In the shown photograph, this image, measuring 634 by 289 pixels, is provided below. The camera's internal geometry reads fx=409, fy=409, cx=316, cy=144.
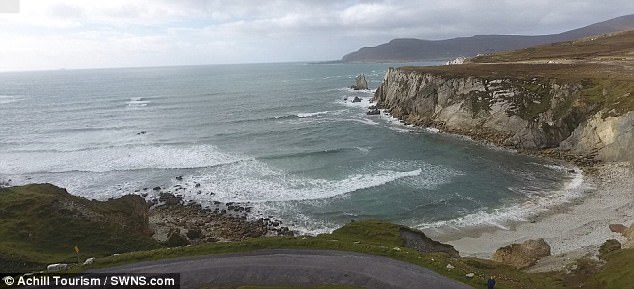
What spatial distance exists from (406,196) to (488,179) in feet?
38.8

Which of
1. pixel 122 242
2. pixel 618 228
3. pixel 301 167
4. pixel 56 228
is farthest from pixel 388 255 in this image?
pixel 301 167

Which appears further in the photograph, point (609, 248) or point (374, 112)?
point (374, 112)

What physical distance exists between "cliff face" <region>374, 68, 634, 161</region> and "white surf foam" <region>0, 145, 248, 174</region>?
41.9 meters

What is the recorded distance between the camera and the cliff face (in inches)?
2190

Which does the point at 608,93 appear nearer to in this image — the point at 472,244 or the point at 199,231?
the point at 472,244

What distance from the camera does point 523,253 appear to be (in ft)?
102

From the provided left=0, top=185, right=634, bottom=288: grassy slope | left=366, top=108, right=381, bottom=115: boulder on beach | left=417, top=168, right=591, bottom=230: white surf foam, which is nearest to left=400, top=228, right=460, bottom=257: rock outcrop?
left=0, top=185, right=634, bottom=288: grassy slope

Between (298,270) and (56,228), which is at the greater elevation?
(298,270)

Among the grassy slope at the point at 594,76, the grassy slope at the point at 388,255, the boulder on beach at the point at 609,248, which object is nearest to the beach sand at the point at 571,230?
the boulder on beach at the point at 609,248

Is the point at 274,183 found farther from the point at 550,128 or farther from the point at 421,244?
the point at 550,128

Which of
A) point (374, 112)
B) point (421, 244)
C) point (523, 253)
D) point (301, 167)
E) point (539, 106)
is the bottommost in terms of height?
point (523, 253)

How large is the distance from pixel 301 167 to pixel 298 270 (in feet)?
115

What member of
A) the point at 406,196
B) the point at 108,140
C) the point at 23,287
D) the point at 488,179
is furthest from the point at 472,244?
the point at 108,140

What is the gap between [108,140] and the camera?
78.7m
